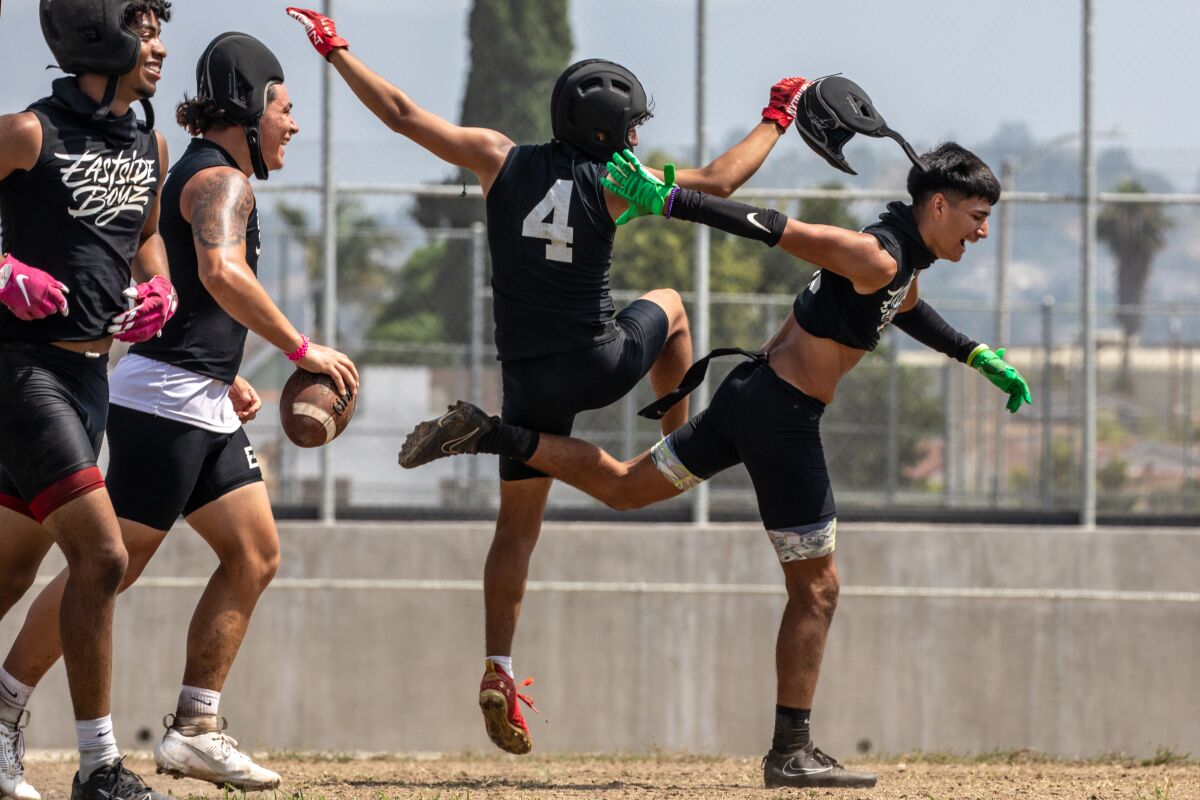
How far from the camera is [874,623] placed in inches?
395

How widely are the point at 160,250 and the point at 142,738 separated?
519 cm

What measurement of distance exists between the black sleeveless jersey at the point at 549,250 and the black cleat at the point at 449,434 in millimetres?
271

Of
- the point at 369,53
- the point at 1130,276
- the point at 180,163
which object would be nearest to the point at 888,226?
the point at 180,163

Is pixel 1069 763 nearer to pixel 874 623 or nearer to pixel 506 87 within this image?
pixel 874 623

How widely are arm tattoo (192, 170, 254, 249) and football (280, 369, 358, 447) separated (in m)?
0.51

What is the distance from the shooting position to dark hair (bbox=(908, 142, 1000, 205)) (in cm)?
595

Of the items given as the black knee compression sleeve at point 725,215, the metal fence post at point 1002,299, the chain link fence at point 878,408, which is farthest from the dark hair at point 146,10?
the metal fence post at point 1002,299

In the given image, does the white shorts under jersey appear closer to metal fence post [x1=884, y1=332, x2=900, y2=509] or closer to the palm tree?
metal fence post [x1=884, y1=332, x2=900, y2=509]

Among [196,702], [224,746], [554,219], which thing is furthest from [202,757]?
[554,219]

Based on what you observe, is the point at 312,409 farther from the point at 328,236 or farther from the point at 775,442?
the point at 328,236

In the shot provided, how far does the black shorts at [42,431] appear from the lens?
4.73 metres

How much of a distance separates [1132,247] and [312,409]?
29.4ft

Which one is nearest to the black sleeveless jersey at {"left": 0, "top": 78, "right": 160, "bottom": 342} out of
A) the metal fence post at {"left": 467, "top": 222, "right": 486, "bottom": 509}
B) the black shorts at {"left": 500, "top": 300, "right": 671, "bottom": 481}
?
the black shorts at {"left": 500, "top": 300, "right": 671, "bottom": 481}

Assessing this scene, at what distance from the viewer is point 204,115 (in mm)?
5520
